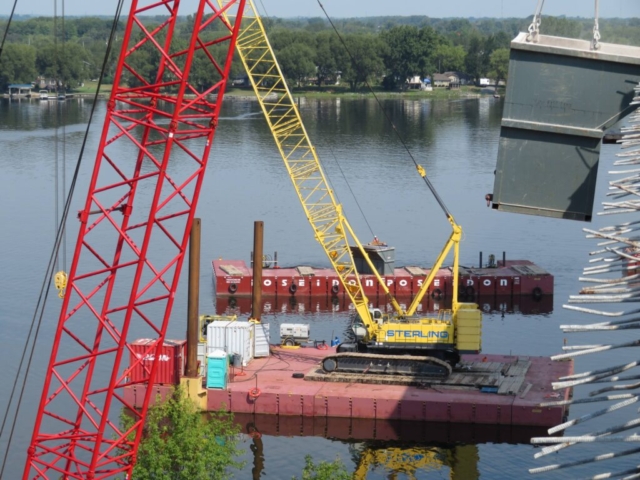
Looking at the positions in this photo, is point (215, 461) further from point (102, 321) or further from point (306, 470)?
point (102, 321)

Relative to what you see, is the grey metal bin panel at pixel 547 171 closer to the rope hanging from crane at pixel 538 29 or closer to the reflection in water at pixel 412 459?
the rope hanging from crane at pixel 538 29

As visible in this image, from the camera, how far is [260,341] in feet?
181

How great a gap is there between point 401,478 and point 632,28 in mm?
24992

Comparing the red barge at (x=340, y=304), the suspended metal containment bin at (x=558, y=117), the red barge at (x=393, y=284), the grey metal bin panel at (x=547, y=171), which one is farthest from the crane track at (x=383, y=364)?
the suspended metal containment bin at (x=558, y=117)

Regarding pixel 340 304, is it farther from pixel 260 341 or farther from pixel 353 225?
pixel 353 225

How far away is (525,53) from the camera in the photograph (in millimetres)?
24203

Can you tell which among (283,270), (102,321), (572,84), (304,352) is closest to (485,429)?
(304,352)

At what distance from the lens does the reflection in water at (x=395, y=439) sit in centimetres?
4694

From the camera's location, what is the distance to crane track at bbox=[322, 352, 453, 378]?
52094mm

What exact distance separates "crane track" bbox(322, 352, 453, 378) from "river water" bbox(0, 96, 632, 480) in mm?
3386

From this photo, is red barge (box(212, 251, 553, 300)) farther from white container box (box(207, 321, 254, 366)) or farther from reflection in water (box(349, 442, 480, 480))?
reflection in water (box(349, 442, 480, 480))

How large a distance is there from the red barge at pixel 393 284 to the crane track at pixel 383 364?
24350 millimetres

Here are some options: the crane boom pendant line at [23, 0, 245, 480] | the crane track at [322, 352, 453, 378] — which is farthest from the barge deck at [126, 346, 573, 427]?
the crane boom pendant line at [23, 0, 245, 480]

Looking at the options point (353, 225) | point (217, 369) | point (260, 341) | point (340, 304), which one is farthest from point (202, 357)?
point (353, 225)
